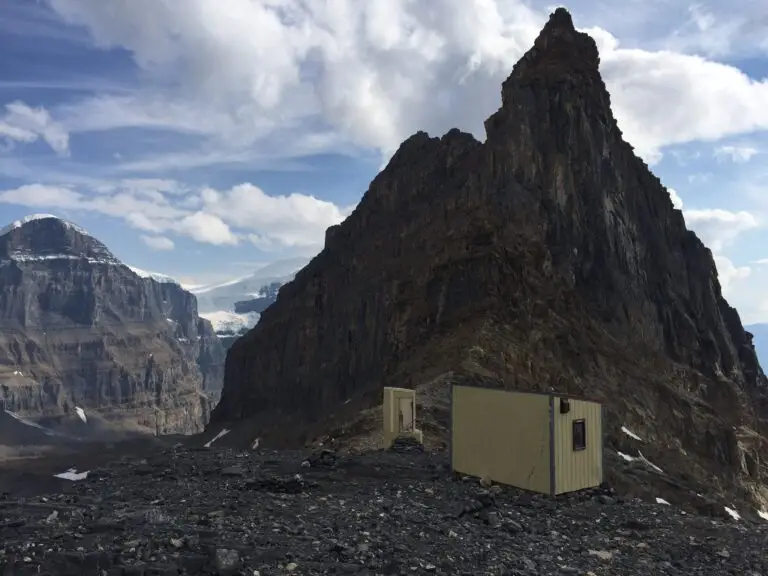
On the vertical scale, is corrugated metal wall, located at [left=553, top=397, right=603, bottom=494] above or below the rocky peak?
below

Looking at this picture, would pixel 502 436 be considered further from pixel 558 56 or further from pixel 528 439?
pixel 558 56

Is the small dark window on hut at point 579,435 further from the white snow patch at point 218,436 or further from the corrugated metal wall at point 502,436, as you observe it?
the white snow patch at point 218,436

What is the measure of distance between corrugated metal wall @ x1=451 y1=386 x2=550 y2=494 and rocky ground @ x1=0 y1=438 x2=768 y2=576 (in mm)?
602

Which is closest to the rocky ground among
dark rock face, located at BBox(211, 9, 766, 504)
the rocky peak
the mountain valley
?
the mountain valley

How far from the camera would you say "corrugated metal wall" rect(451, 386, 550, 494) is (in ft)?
65.2

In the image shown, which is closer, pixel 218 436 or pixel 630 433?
pixel 630 433

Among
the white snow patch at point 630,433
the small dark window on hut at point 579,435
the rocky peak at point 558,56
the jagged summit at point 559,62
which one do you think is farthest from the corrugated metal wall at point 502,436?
the rocky peak at point 558,56

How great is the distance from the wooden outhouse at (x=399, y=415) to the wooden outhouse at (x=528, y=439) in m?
7.29

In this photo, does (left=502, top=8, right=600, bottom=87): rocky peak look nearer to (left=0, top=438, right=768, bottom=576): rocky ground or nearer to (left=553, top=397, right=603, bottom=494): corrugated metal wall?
(left=553, top=397, right=603, bottom=494): corrugated metal wall

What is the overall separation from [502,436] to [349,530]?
7252 millimetres

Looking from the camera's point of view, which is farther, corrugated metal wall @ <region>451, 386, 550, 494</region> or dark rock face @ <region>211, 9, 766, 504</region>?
dark rock face @ <region>211, 9, 766, 504</region>

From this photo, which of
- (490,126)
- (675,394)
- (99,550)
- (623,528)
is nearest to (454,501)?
(623,528)

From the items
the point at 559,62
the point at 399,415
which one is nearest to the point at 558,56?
the point at 559,62

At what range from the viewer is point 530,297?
6775 centimetres
